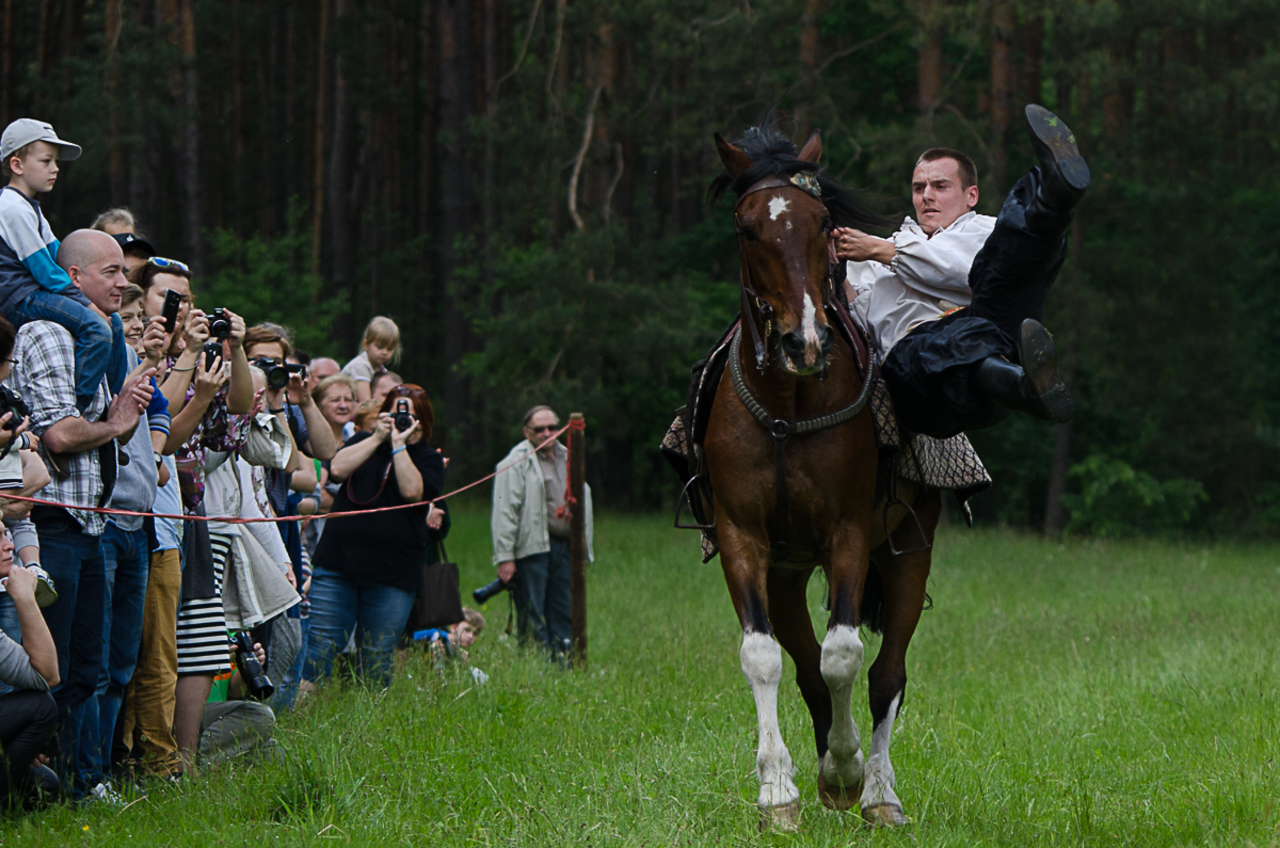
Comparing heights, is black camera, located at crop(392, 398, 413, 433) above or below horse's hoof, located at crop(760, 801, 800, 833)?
above

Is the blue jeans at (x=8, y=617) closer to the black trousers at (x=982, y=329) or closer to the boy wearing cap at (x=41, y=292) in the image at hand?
the boy wearing cap at (x=41, y=292)

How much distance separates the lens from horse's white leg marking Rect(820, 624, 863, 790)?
15.5 ft

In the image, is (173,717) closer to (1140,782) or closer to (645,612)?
(1140,782)

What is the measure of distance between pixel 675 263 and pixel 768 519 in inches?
1068

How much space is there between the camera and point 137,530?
5863mm

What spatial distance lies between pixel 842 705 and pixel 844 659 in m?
0.23

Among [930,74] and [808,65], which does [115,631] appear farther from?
[808,65]

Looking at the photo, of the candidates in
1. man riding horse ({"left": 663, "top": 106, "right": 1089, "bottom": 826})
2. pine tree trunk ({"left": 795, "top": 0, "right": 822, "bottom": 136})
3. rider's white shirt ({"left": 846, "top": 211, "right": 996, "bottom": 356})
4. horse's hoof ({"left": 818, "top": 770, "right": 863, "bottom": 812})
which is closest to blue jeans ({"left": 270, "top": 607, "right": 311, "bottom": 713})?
man riding horse ({"left": 663, "top": 106, "right": 1089, "bottom": 826})

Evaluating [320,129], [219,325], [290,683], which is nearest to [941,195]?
[219,325]

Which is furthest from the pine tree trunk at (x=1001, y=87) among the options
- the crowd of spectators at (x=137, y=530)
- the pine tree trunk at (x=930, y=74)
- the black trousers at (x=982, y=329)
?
the black trousers at (x=982, y=329)

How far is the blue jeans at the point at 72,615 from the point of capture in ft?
17.8

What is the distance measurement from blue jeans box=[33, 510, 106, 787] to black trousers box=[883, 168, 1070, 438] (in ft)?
11.7

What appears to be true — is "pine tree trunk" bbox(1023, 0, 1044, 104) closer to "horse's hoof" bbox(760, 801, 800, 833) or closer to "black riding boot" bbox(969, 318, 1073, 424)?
"black riding boot" bbox(969, 318, 1073, 424)

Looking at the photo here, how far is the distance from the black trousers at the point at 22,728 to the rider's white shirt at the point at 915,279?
381cm
